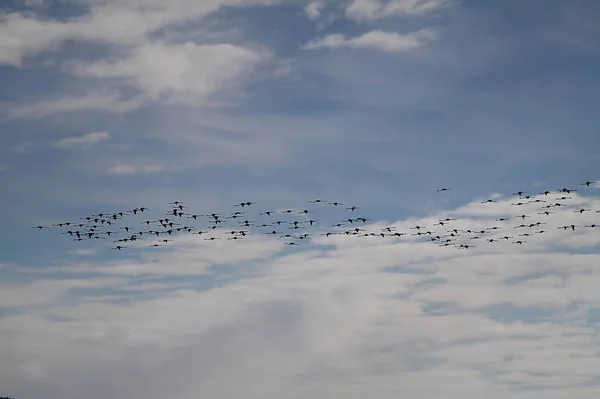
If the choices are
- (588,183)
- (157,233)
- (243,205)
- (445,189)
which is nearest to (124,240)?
(157,233)

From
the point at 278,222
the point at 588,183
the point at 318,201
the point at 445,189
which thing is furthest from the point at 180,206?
the point at 588,183

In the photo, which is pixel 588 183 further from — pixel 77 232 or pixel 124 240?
pixel 77 232

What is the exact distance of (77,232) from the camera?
604 feet

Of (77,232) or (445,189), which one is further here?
(77,232)

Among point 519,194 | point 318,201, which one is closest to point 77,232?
point 318,201

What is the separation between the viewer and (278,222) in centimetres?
16862

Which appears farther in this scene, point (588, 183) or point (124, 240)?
point (124, 240)

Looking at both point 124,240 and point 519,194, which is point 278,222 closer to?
point 124,240

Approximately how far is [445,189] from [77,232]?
98.2 m

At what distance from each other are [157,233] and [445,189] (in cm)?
7608

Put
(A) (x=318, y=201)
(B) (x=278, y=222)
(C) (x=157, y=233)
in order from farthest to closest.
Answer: (C) (x=157, y=233), (B) (x=278, y=222), (A) (x=318, y=201)

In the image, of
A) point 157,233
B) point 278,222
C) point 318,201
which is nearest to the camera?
point 318,201

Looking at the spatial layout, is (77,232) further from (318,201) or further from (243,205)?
(318,201)

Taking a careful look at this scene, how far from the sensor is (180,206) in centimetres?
17588
